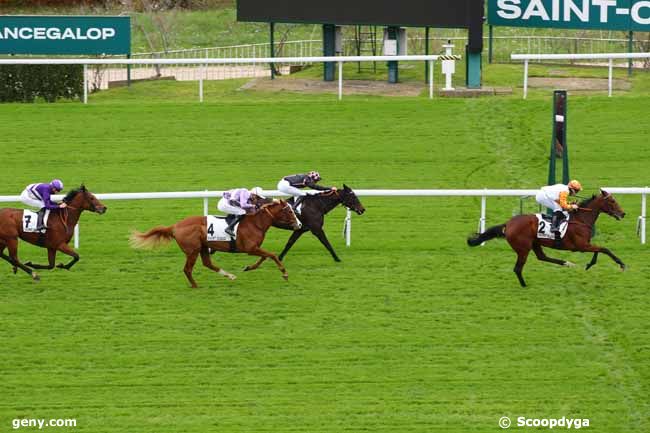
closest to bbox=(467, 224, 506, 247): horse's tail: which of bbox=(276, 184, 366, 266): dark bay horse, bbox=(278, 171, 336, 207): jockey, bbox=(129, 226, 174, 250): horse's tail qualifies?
bbox=(276, 184, 366, 266): dark bay horse

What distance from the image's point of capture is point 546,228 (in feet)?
49.9

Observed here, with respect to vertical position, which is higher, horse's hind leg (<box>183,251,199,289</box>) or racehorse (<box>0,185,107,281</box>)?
racehorse (<box>0,185,107,281</box>)

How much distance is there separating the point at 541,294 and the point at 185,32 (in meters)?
18.0

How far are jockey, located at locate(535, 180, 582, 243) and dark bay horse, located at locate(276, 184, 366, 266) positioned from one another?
1.97 meters

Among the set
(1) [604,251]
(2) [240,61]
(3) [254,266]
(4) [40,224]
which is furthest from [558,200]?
(2) [240,61]

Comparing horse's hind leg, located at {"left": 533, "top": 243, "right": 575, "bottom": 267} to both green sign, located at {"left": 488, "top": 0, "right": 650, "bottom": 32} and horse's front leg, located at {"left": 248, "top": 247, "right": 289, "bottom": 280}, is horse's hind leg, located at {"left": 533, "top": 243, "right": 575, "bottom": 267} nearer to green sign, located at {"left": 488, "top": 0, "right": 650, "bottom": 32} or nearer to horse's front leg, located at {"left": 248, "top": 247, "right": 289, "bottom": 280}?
horse's front leg, located at {"left": 248, "top": 247, "right": 289, "bottom": 280}

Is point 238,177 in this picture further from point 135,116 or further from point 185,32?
point 185,32

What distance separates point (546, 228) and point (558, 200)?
35cm

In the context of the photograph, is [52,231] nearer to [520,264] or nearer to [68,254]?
[68,254]

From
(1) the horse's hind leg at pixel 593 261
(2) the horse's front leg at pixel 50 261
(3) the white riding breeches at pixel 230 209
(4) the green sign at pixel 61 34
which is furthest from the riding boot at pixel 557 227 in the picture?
(4) the green sign at pixel 61 34

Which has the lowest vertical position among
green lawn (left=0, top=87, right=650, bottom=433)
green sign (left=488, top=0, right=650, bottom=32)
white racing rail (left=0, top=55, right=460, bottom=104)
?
green lawn (left=0, top=87, right=650, bottom=433)

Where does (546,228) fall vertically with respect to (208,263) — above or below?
above

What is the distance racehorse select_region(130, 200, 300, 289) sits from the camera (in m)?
15.3

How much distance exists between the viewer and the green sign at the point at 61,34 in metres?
22.5
